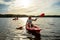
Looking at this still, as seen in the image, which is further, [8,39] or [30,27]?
[30,27]

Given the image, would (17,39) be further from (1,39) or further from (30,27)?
(30,27)

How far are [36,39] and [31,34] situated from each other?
230 centimetres

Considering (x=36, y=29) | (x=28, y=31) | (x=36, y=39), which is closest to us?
(x=36, y=39)

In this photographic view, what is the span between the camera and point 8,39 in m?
14.8

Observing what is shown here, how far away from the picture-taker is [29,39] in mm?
14602

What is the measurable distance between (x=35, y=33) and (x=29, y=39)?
2.10 meters

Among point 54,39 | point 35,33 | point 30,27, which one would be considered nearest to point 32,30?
point 35,33

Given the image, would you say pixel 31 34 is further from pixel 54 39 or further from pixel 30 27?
pixel 54 39

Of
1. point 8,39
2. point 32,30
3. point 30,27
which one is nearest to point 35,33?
point 32,30

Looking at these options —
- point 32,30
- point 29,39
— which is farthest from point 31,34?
point 29,39

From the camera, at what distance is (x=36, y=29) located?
16.5 meters

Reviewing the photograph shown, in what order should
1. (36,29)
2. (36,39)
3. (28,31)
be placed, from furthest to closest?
(28,31)
(36,29)
(36,39)

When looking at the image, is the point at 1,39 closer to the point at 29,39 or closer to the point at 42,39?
the point at 29,39

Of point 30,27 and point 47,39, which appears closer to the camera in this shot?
point 47,39
